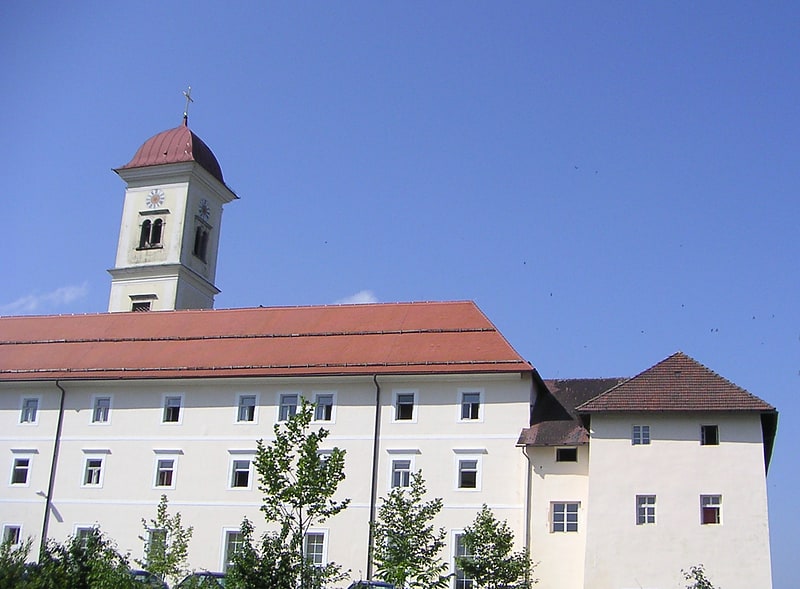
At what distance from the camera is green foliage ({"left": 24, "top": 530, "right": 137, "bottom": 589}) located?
2380 cm

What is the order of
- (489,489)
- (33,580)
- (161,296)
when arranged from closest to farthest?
(33,580)
(489,489)
(161,296)

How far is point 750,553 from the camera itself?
39844 millimetres

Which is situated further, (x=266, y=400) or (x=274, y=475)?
(x=266, y=400)

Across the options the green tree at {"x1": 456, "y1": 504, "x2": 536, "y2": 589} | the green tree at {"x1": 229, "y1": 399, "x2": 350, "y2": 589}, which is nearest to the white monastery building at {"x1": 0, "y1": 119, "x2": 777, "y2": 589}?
the green tree at {"x1": 456, "y1": 504, "x2": 536, "y2": 589}

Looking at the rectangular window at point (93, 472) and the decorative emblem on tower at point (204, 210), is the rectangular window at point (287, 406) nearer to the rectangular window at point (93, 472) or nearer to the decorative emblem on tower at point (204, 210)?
the rectangular window at point (93, 472)

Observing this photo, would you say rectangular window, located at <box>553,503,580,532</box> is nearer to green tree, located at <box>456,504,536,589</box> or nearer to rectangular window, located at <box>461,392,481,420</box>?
green tree, located at <box>456,504,536,589</box>

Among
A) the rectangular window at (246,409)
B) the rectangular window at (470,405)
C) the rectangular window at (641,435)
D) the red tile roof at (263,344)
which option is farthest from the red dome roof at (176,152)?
the rectangular window at (641,435)

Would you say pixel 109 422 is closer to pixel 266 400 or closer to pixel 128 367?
pixel 128 367

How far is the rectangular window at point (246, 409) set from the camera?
4825 centimetres

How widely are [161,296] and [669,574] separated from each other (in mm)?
34020

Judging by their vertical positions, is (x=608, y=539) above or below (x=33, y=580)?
above

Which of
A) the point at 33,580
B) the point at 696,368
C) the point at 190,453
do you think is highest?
the point at 696,368

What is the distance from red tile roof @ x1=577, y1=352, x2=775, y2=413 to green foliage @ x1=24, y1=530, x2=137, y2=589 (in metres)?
21.7

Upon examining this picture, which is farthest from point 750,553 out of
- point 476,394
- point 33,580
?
point 33,580
